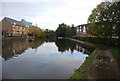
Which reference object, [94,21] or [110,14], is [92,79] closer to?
[110,14]

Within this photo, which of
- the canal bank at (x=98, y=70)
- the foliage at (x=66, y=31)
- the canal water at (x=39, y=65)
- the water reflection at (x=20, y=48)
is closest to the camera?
the canal bank at (x=98, y=70)

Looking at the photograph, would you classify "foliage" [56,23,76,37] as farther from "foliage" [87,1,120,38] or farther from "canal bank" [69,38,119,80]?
"canal bank" [69,38,119,80]

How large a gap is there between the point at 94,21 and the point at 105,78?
56.5ft

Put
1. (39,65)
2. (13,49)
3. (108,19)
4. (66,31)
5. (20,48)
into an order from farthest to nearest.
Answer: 1. (66,31)
2. (20,48)
3. (108,19)
4. (13,49)
5. (39,65)

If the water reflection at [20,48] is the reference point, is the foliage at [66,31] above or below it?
above

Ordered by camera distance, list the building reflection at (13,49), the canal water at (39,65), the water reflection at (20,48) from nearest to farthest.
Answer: the canal water at (39,65)
the building reflection at (13,49)
the water reflection at (20,48)

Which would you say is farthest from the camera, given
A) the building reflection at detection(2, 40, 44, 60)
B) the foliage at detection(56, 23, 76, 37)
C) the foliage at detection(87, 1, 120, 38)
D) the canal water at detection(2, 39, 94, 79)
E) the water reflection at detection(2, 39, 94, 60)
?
the foliage at detection(56, 23, 76, 37)

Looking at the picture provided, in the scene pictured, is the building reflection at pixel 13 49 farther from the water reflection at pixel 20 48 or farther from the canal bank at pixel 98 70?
the canal bank at pixel 98 70

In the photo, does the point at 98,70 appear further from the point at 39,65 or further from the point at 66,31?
the point at 66,31

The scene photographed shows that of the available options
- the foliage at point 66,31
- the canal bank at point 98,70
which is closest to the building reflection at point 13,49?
the canal bank at point 98,70

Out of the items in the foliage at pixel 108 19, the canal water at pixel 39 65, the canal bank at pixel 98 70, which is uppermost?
the foliage at pixel 108 19

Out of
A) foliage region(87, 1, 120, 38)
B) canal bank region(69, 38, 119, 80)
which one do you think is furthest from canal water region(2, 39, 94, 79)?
foliage region(87, 1, 120, 38)

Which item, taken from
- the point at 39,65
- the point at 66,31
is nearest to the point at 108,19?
the point at 39,65

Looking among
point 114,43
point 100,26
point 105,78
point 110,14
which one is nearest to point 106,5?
point 110,14
